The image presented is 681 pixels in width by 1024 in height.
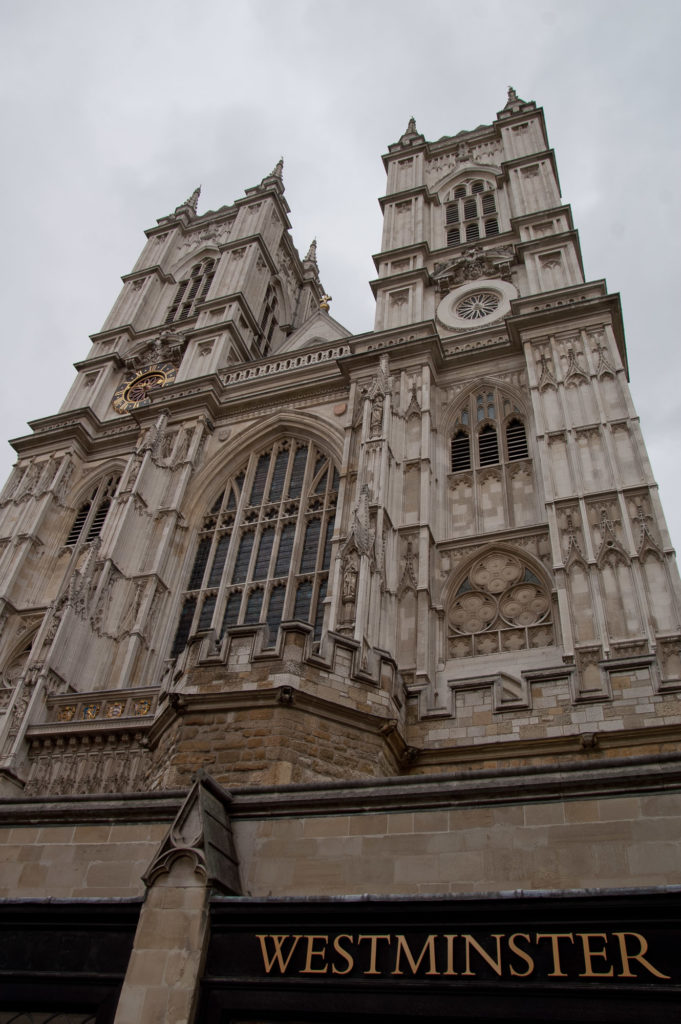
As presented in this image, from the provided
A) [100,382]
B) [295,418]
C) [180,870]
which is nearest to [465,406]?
[295,418]

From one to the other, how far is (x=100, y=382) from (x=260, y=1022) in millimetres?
27162

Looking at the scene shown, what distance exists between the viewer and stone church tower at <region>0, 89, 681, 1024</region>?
617 centimetres

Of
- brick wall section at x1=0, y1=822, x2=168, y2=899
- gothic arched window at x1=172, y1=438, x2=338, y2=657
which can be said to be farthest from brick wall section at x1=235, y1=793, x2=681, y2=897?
gothic arched window at x1=172, y1=438, x2=338, y2=657

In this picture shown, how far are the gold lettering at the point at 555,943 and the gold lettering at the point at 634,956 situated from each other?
29 cm

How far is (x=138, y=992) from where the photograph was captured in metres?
5.30

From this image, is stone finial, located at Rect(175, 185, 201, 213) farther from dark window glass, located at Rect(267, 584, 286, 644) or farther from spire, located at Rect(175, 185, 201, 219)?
dark window glass, located at Rect(267, 584, 286, 644)

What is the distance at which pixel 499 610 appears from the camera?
54.3 ft

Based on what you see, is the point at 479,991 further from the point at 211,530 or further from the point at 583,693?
the point at 211,530

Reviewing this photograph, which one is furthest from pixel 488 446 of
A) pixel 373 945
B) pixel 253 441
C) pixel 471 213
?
pixel 373 945

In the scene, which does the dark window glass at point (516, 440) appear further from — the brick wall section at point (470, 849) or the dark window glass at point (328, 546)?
the brick wall section at point (470, 849)

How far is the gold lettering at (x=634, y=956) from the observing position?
4.56 meters

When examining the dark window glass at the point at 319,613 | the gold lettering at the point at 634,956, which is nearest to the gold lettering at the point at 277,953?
the gold lettering at the point at 634,956

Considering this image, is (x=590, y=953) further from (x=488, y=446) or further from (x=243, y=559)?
(x=243, y=559)

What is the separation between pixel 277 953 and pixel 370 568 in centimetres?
1054
